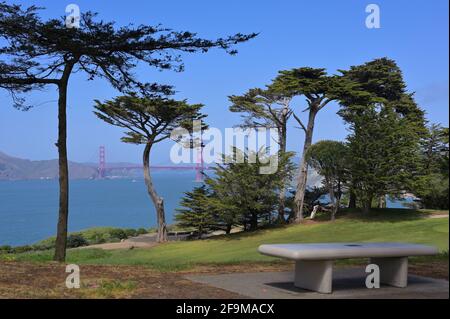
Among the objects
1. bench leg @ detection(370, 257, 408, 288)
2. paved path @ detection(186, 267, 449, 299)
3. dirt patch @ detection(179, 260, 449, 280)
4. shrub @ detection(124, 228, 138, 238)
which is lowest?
shrub @ detection(124, 228, 138, 238)

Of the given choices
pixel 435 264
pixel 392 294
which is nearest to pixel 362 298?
pixel 392 294

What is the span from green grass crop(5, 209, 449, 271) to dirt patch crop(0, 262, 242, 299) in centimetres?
1158

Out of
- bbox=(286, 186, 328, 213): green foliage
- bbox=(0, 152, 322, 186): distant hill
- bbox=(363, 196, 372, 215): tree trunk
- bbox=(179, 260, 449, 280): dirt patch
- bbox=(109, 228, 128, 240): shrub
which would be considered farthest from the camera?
bbox=(0, 152, 322, 186): distant hill

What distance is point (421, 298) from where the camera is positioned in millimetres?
5742

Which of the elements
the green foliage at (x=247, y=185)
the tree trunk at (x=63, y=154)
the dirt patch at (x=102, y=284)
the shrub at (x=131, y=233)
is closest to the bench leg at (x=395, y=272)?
the dirt patch at (x=102, y=284)

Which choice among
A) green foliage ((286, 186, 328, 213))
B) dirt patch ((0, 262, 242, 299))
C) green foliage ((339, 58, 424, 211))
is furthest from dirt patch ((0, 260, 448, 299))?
green foliage ((286, 186, 328, 213))

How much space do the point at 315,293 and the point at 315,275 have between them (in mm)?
205

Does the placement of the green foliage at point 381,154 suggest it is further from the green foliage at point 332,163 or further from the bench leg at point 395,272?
the bench leg at point 395,272

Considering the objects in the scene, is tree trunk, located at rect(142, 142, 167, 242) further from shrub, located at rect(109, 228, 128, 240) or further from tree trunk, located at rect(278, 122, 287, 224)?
tree trunk, located at rect(278, 122, 287, 224)

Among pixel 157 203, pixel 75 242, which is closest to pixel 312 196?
pixel 157 203

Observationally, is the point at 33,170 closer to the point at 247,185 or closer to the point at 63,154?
the point at 247,185

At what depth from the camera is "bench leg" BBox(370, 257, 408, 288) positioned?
6.63 m

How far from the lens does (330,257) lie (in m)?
6.03

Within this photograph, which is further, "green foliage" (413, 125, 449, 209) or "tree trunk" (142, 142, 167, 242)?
"tree trunk" (142, 142, 167, 242)
